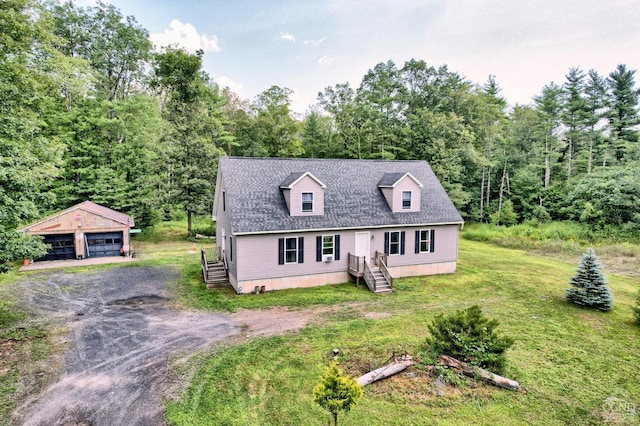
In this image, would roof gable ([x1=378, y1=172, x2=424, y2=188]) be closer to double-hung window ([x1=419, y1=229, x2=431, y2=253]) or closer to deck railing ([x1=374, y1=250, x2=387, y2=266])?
double-hung window ([x1=419, y1=229, x2=431, y2=253])

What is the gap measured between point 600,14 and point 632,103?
1928 cm

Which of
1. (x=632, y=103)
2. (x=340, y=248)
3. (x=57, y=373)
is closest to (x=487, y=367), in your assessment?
(x=340, y=248)

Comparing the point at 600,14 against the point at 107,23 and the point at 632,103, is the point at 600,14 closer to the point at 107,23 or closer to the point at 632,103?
the point at 632,103

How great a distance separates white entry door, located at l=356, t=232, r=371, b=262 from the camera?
17.2m

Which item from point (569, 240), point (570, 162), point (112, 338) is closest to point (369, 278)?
point (112, 338)

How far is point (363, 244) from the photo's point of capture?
17344mm

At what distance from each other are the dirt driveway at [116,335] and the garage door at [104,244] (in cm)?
391

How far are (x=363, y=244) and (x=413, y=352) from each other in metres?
7.96

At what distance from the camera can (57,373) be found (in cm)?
866

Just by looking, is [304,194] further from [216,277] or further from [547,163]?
[547,163]

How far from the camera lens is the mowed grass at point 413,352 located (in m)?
7.17

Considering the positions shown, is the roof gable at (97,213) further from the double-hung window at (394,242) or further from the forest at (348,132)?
the double-hung window at (394,242)

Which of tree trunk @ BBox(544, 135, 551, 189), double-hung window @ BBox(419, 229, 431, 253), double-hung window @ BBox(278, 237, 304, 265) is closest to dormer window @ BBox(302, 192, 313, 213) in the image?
double-hung window @ BBox(278, 237, 304, 265)

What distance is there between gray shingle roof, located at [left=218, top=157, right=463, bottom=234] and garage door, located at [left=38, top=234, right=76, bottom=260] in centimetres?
1127
